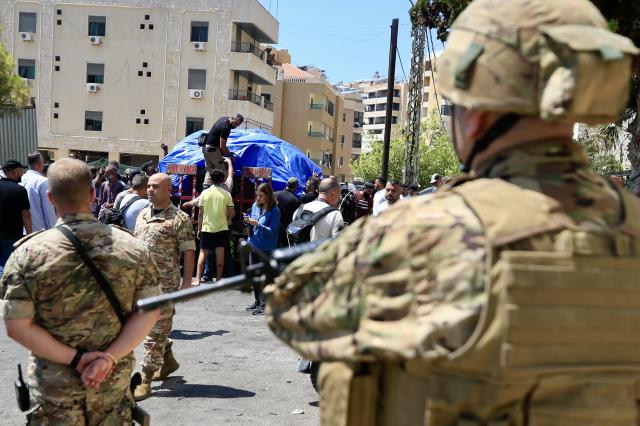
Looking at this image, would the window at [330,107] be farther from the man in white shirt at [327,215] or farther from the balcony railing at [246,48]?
the man in white shirt at [327,215]

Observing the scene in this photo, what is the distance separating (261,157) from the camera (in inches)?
603

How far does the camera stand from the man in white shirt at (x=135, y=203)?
883 centimetres

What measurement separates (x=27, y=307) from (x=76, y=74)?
4592 cm

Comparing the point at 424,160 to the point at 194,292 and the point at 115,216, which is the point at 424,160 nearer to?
the point at 115,216

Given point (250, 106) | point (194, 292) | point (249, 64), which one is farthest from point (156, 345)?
point (249, 64)

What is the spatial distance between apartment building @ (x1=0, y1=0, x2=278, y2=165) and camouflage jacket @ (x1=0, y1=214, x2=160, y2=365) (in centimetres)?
4284

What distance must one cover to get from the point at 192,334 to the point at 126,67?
3974cm

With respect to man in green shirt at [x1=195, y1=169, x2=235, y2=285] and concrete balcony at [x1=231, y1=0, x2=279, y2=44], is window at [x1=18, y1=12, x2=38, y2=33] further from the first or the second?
man in green shirt at [x1=195, y1=169, x2=235, y2=285]

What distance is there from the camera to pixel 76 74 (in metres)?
46.5

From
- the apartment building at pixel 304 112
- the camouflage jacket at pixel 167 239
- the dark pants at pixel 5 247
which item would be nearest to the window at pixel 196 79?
the apartment building at pixel 304 112

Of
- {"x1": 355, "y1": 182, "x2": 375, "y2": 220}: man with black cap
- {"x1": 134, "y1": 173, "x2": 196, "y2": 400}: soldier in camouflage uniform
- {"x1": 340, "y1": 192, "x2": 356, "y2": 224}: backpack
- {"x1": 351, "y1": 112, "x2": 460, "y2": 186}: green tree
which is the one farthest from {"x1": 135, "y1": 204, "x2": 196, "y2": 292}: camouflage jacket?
{"x1": 351, "y1": 112, "x2": 460, "y2": 186}: green tree

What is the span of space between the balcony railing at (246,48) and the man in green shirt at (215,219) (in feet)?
117

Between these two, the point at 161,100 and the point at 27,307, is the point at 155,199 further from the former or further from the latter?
the point at 161,100

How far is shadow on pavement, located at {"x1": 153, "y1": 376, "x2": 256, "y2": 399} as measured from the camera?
6.66 m
